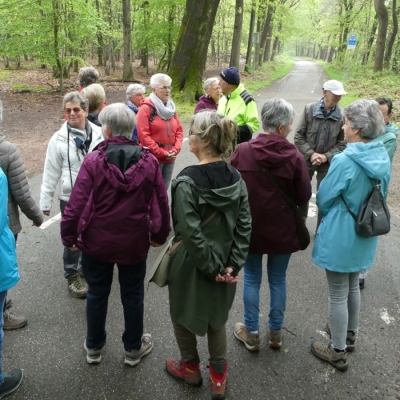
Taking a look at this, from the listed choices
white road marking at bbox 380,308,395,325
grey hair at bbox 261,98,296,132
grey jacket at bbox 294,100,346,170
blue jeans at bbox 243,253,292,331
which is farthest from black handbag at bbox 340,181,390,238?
grey jacket at bbox 294,100,346,170

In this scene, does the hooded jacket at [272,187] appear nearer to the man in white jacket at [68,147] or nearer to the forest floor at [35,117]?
the man in white jacket at [68,147]

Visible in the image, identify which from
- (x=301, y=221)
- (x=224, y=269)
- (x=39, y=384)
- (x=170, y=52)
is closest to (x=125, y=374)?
(x=39, y=384)

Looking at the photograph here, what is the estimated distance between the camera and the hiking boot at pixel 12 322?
127 inches

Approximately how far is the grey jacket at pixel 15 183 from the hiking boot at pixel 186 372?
1690 mm

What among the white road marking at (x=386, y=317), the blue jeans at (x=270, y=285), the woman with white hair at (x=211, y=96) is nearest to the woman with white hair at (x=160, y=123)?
the woman with white hair at (x=211, y=96)

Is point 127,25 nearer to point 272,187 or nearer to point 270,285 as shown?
point 272,187

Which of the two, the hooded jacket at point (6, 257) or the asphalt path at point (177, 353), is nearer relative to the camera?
the hooded jacket at point (6, 257)

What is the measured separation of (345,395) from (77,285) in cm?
266

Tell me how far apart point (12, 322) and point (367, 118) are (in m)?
3.41

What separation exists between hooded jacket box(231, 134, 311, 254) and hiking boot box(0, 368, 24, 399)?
78.4 inches

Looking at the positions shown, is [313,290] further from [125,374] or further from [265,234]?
[125,374]

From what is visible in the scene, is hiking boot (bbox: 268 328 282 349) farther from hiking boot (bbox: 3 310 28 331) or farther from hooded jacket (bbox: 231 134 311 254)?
hiking boot (bbox: 3 310 28 331)

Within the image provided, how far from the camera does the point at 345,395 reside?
2.66 metres

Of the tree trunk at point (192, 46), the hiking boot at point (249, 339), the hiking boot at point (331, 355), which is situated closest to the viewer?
the hiking boot at point (331, 355)
